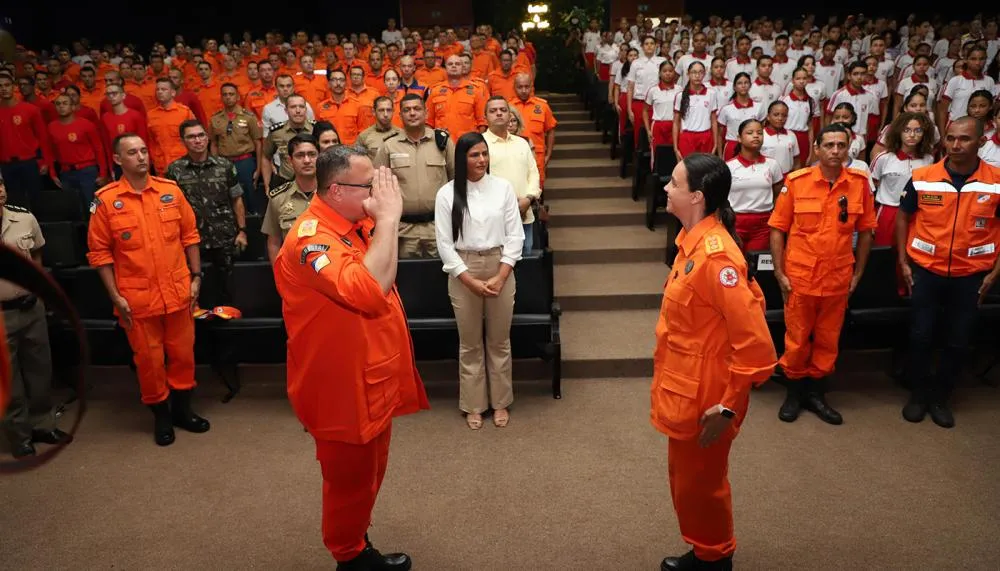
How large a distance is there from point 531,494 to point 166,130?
530 centimetres

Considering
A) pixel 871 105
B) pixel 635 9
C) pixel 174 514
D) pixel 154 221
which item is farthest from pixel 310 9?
pixel 174 514

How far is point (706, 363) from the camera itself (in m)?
2.13

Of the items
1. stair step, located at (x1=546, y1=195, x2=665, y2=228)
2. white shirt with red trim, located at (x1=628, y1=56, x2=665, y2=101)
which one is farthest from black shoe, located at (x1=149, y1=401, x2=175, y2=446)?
white shirt with red trim, located at (x1=628, y1=56, x2=665, y2=101)

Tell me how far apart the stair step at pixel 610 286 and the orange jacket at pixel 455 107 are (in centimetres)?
166

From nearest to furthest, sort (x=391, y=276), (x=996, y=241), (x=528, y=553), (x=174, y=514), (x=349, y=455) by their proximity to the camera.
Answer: (x=391, y=276) < (x=349, y=455) < (x=528, y=553) < (x=174, y=514) < (x=996, y=241)

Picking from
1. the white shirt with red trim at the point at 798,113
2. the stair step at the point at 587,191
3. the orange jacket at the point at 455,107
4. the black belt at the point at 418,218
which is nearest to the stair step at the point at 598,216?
the stair step at the point at 587,191

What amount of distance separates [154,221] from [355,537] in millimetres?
2128

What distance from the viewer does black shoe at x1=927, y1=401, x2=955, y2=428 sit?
3.67 metres

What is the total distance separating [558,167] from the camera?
763cm

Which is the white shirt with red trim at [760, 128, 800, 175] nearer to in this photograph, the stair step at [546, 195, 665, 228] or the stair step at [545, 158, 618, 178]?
the stair step at [546, 195, 665, 228]

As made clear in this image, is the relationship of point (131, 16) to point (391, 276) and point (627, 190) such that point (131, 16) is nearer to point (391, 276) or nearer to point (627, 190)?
point (627, 190)

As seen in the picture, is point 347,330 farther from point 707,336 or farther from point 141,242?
point 141,242

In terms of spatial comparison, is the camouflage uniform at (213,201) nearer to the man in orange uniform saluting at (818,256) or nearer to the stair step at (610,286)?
the stair step at (610,286)

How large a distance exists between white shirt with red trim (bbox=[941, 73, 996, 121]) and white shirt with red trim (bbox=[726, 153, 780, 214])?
3792 millimetres
